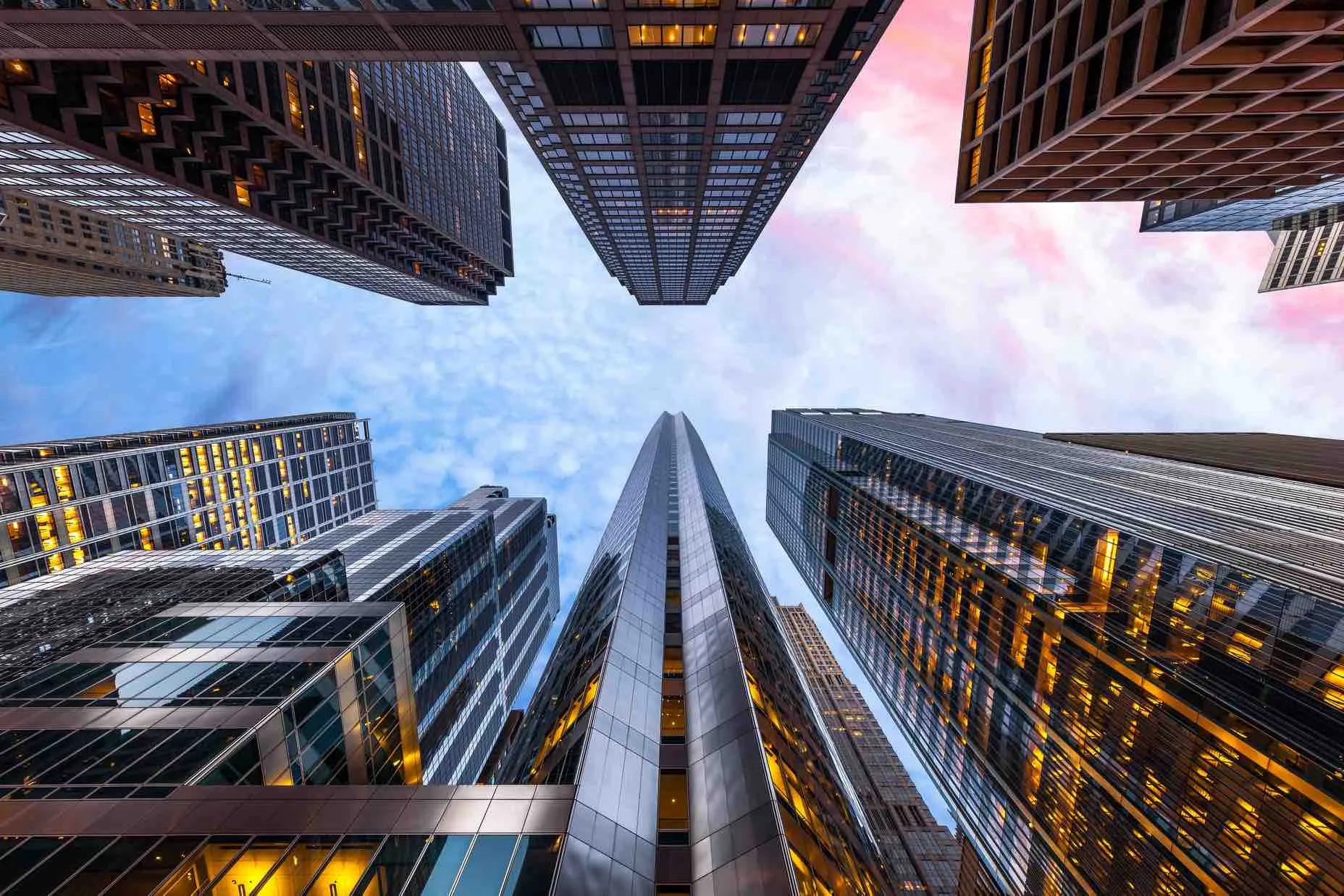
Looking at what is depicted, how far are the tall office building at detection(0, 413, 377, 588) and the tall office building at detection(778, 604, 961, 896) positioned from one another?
106 meters

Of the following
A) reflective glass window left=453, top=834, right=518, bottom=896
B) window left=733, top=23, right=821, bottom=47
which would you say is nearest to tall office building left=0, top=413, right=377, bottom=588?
reflective glass window left=453, top=834, right=518, bottom=896

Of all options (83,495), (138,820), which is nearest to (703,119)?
(138,820)

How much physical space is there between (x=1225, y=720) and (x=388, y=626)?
54.3 m

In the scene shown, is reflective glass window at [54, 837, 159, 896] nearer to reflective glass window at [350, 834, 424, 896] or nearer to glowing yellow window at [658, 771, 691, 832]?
reflective glass window at [350, 834, 424, 896]

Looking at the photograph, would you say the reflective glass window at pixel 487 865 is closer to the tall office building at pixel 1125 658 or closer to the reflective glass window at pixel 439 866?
the reflective glass window at pixel 439 866

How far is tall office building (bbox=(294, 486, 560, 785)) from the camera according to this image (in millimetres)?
53375

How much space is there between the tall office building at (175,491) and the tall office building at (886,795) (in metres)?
106

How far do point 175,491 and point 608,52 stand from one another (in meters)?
94.8

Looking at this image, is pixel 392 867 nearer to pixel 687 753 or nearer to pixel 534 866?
pixel 534 866

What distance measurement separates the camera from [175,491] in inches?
2968

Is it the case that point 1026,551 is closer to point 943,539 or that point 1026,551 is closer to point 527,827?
point 943,539

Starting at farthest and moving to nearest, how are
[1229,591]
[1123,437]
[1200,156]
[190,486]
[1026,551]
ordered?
1. [1123,437]
2. [190,486]
3. [1026,551]
4. [1200,156]
5. [1229,591]

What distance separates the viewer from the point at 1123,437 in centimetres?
10675

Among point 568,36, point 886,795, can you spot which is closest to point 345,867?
point 568,36
